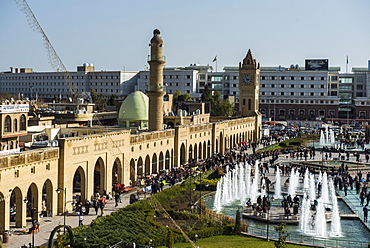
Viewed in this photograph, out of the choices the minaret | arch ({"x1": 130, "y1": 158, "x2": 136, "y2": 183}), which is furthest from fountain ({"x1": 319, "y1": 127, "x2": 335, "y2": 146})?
arch ({"x1": 130, "y1": 158, "x2": 136, "y2": 183})

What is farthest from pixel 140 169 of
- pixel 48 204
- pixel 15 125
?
pixel 48 204

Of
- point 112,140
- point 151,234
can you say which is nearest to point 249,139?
point 112,140

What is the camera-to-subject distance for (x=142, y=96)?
2381 inches

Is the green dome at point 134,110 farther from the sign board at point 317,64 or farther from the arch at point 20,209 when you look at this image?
the sign board at point 317,64

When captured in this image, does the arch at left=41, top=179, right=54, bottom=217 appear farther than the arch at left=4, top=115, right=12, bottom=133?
No

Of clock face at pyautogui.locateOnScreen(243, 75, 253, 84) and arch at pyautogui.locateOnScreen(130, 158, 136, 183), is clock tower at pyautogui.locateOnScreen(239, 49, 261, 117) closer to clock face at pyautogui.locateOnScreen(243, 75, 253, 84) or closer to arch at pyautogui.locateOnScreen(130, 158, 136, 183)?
clock face at pyautogui.locateOnScreen(243, 75, 253, 84)

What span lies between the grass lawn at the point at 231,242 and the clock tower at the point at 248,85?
59733 millimetres

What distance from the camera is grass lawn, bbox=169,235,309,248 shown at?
2580 cm

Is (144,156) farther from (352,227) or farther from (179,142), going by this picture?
(352,227)

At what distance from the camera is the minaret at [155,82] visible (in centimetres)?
5400

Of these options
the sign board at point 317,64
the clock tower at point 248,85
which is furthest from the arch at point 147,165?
the sign board at point 317,64

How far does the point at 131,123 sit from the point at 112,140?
19143 millimetres

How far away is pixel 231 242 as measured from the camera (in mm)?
26500

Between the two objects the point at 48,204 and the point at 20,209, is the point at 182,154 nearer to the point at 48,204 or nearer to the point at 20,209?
the point at 48,204
